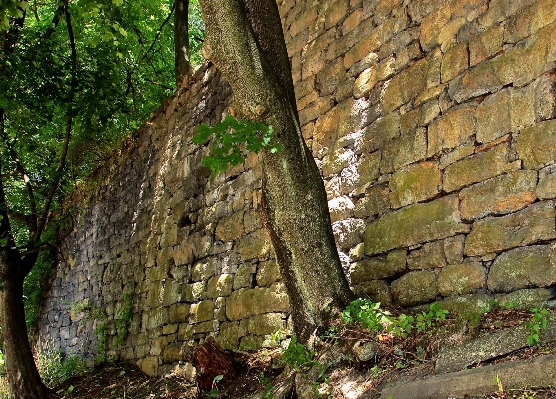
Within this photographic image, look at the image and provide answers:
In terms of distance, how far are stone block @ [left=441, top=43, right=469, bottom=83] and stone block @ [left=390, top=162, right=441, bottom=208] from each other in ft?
1.87

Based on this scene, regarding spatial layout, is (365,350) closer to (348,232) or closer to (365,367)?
(365,367)

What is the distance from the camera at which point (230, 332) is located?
5.44m

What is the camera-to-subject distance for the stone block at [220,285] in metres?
5.62

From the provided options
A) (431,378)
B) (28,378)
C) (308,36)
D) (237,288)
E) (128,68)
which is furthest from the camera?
(128,68)

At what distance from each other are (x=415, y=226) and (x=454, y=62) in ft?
3.50

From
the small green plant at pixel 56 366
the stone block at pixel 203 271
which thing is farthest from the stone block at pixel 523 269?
the small green plant at pixel 56 366

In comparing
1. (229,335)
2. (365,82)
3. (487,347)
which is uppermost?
(365,82)

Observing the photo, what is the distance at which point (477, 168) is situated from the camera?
11.0 ft

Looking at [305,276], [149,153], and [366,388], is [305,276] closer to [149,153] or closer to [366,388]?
[366,388]

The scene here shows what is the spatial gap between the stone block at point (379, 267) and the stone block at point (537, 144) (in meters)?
1.05

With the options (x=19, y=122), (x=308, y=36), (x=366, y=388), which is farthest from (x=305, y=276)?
(x=19, y=122)

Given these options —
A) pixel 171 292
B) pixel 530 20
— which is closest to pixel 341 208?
pixel 530 20

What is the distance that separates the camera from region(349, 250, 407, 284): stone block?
382 centimetres

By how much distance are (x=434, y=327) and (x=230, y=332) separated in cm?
261
